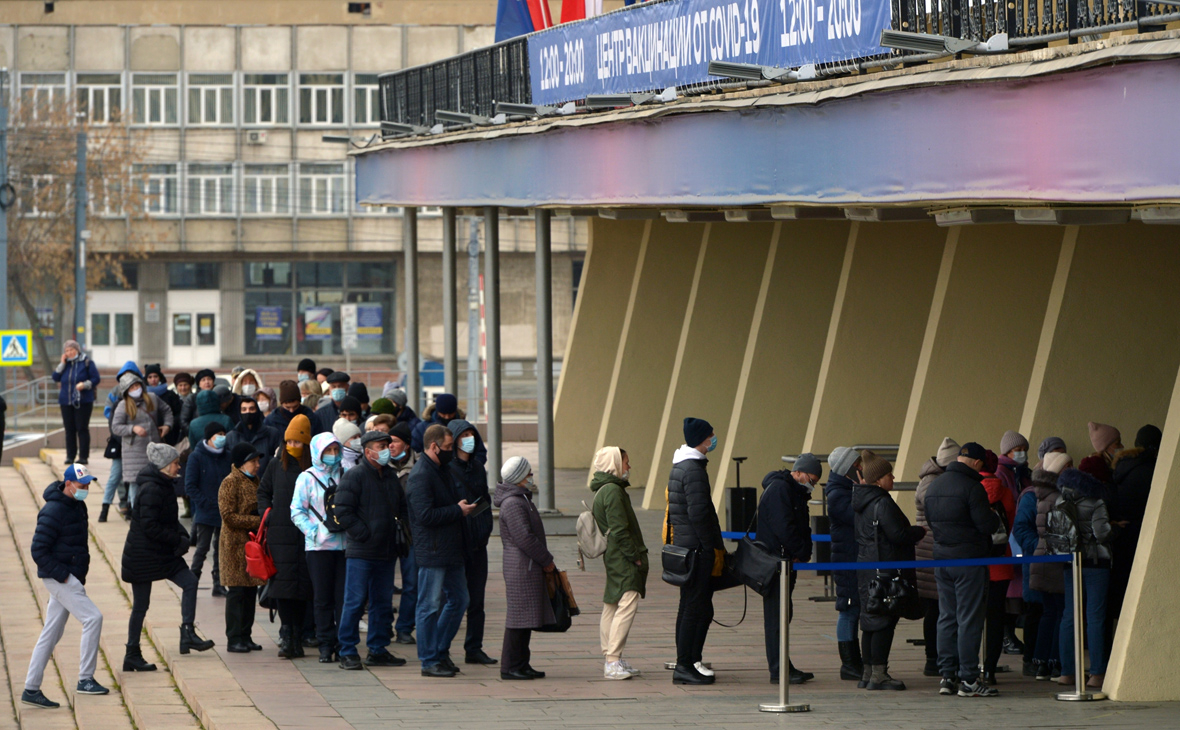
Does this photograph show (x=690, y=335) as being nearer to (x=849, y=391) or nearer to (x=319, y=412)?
(x=849, y=391)

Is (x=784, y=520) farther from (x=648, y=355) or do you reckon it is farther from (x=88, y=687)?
(x=648, y=355)

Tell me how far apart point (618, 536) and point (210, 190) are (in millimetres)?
46604

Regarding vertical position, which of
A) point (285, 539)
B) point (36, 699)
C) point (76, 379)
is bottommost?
point (36, 699)

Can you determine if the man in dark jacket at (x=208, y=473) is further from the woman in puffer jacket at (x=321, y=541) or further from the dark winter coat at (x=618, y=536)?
the dark winter coat at (x=618, y=536)

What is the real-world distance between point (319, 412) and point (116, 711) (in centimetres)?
444

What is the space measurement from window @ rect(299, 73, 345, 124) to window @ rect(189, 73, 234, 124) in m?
2.17

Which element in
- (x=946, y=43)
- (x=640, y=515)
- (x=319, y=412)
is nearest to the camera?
(x=946, y=43)

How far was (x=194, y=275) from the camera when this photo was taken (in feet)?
188

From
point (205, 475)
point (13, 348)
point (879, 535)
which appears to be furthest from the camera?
point (13, 348)

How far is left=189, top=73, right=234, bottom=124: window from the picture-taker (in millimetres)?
54875

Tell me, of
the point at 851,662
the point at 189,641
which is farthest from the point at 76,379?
the point at 851,662

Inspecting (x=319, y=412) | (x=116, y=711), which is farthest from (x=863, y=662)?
(x=319, y=412)

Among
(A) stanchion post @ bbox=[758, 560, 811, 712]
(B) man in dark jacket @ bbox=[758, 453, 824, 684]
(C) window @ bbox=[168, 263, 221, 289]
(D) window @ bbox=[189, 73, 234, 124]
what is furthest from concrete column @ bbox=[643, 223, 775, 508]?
(C) window @ bbox=[168, 263, 221, 289]

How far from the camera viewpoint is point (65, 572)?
11305 mm
